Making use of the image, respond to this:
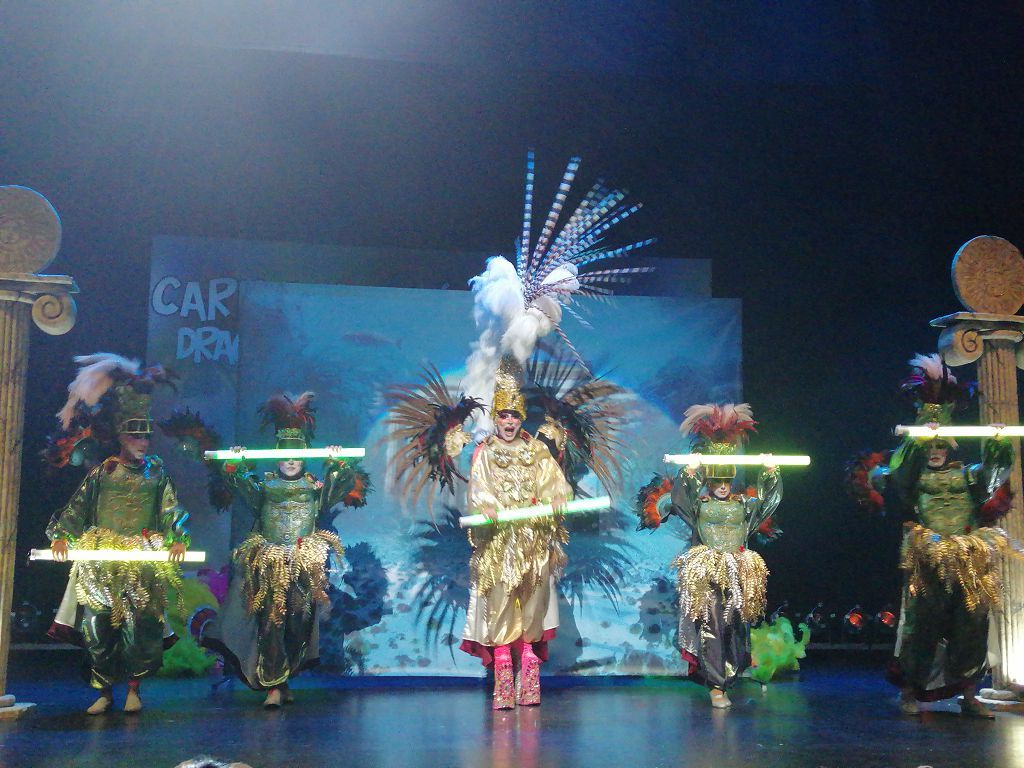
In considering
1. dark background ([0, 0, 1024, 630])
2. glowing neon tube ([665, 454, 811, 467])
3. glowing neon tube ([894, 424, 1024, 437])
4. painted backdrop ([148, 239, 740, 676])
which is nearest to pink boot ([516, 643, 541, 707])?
painted backdrop ([148, 239, 740, 676])

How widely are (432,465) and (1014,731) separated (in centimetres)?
347

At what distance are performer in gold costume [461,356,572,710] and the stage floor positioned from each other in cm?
29

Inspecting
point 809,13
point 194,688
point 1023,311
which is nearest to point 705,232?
point 809,13

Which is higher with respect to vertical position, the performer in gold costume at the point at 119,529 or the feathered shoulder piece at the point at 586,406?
the feathered shoulder piece at the point at 586,406

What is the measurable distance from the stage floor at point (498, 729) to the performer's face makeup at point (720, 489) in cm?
119

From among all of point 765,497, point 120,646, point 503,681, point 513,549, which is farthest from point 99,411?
point 765,497

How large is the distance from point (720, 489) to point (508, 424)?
1352 mm

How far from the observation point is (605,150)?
7160 mm

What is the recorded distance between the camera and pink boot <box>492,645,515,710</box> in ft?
17.4

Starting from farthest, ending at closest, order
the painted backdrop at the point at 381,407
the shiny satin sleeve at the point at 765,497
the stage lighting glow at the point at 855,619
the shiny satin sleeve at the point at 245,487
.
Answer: the stage lighting glow at the point at 855,619, the painted backdrop at the point at 381,407, the shiny satin sleeve at the point at 765,497, the shiny satin sleeve at the point at 245,487

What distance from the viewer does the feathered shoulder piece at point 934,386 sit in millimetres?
5469

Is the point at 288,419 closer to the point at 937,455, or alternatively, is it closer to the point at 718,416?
the point at 718,416

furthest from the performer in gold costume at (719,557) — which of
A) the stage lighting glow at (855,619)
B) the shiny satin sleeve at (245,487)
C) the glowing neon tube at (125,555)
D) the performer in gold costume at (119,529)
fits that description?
the performer in gold costume at (119,529)

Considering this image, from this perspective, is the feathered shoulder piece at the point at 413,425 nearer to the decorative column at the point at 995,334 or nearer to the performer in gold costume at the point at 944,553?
the performer in gold costume at the point at 944,553
